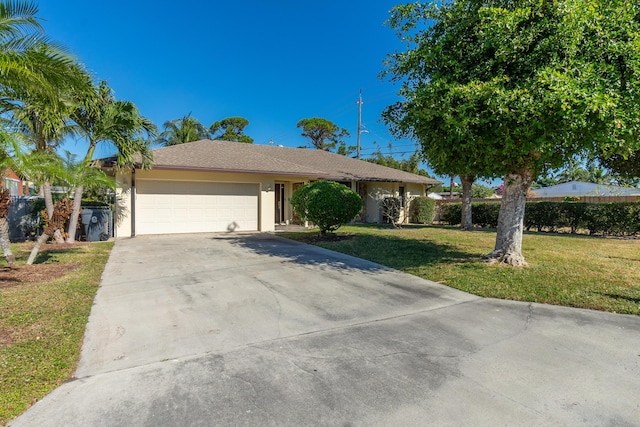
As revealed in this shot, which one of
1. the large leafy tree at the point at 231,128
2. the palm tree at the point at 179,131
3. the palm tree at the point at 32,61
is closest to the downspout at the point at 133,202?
the palm tree at the point at 32,61

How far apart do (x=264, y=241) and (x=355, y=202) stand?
3457 millimetres

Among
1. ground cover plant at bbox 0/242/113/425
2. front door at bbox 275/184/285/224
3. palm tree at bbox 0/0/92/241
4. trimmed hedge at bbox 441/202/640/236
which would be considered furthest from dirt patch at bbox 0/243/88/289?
trimmed hedge at bbox 441/202/640/236

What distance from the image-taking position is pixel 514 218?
793 cm

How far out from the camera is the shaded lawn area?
19.2 feet

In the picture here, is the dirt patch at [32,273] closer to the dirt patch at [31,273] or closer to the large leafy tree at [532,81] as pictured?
the dirt patch at [31,273]

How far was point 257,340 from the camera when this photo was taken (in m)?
4.09

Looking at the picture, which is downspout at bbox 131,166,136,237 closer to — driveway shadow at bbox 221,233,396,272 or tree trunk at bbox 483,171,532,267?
driveway shadow at bbox 221,233,396,272

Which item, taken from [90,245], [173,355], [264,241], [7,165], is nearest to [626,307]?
[173,355]

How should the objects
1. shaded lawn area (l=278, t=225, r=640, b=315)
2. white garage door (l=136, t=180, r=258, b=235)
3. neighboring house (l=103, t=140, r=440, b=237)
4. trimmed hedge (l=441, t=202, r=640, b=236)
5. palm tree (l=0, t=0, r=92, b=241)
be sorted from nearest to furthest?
palm tree (l=0, t=0, r=92, b=241), shaded lawn area (l=278, t=225, r=640, b=315), neighboring house (l=103, t=140, r=440, b=237), trimmed hedge (l=441, t=202, r=640, b=236), white garage door (l=136, t=180, r=258, b=235)

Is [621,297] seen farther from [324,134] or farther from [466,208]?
[324,134]

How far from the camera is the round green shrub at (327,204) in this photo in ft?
37.8

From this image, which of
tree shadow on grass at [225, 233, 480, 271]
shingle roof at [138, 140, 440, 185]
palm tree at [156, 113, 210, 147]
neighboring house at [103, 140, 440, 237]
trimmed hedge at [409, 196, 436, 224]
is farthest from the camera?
palm tree at [156, 113, 210, 147]

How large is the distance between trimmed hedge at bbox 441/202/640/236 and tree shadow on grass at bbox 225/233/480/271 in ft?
25.3

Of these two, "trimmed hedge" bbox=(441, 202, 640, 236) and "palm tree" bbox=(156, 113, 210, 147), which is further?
"palm tree" bbox=(156, 113, 210, 147)
